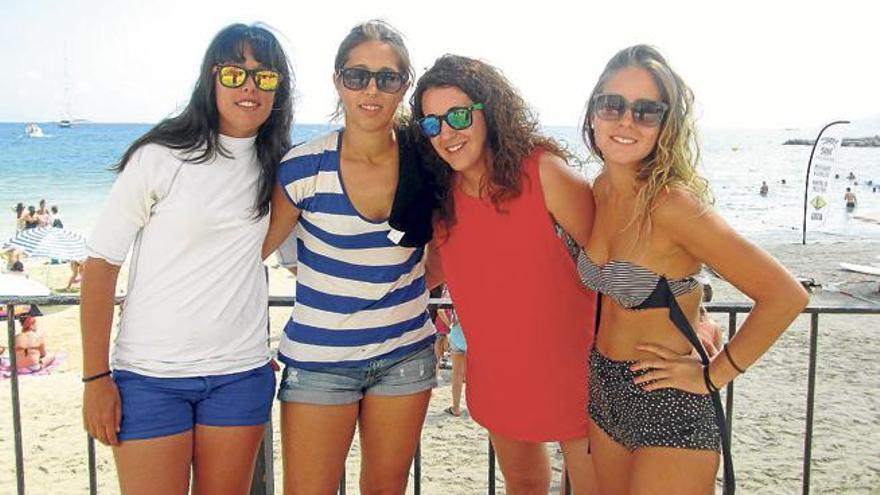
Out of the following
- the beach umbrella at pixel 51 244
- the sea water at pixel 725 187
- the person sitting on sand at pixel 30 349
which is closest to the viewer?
the person sitting on sand at pixel 30 349

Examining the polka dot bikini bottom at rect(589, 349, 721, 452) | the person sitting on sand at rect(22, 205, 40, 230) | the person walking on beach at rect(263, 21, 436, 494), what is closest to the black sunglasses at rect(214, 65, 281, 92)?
the person walking on beach at rect(263, 21, 436, 494)

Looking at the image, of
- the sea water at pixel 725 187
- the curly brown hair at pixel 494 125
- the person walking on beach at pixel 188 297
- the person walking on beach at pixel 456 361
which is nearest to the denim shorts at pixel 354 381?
the person walking on beach at pixel 188 297

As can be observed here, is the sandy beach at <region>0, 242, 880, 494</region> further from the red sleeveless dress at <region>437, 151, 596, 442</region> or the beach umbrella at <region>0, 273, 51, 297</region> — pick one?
the red sleeveless dress at <region>437, 151, 596, 442</region>

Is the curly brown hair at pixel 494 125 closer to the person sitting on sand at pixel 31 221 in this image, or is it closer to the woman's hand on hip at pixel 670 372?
the woman's hand on hip at pixel 670 372

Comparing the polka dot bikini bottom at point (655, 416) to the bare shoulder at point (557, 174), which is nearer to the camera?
the polka dot bikini bottom at point (655, 416)

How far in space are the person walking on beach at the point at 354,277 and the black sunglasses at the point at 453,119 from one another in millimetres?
185

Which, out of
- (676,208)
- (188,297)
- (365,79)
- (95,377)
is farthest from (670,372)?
(95,377)

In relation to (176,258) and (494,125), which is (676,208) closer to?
(494,125)

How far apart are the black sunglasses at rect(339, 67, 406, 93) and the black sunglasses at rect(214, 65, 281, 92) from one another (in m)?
0.29

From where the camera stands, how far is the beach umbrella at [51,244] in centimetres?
1667

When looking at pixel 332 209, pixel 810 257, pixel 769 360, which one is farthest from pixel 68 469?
pixel 810 257

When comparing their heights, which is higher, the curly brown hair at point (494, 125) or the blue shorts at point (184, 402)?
the curly brown hair at point (494, 125)

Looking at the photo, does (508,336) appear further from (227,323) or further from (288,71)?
(288,71)

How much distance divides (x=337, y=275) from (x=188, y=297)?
549 millimetres
